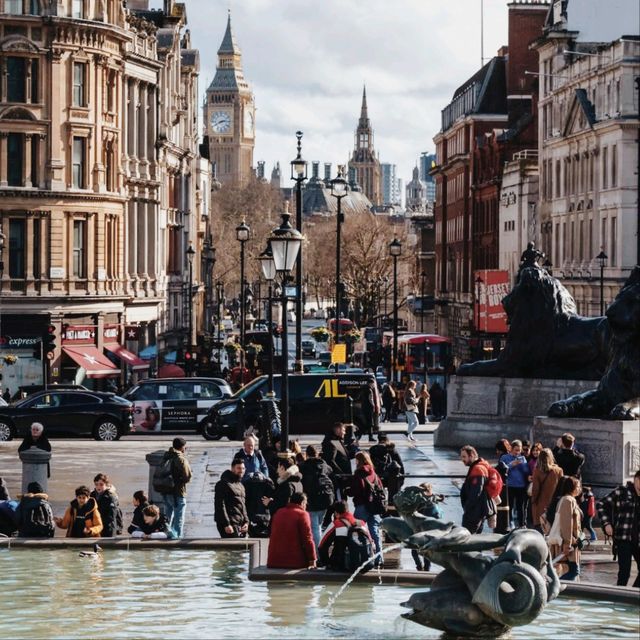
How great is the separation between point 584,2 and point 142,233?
1835 inches

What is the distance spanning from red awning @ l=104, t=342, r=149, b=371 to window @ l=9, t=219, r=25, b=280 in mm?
4684

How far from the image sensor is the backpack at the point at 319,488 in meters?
24.2

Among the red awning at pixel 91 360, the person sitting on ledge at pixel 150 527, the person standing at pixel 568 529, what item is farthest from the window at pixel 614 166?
the person standing at pixel 568 529

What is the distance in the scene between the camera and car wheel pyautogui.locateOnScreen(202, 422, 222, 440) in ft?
151

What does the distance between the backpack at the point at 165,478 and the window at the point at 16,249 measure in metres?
39.0

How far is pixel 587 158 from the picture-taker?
90.4 meters

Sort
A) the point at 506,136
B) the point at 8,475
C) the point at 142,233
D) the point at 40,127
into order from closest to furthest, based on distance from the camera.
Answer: the point at 8,475
the point at 40,127
the point at 142,233
the point at 506,136

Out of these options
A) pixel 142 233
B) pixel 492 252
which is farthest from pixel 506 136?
pixel 142 233

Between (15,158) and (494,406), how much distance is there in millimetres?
31451

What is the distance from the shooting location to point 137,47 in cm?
7488

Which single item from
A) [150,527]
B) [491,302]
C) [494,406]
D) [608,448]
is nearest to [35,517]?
[150,527]

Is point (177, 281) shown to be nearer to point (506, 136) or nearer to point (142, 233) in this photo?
point (142, 233)

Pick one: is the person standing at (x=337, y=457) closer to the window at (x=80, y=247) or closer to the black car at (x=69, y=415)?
the black car at (x=69, y=415)

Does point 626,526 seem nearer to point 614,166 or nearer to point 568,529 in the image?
point 568,529
